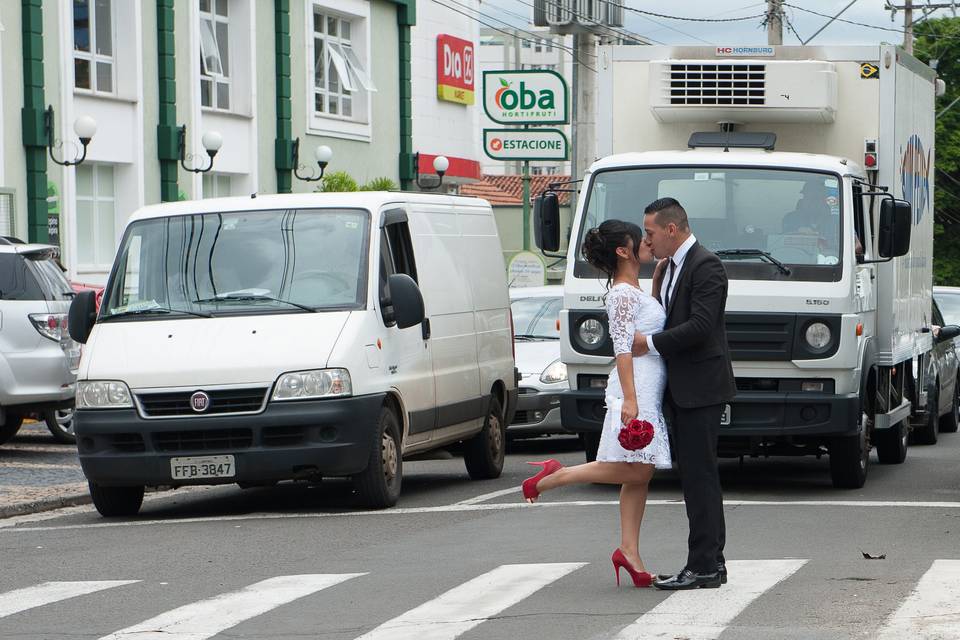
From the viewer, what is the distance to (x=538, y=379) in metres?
17.5

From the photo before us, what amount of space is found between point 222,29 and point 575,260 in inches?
920

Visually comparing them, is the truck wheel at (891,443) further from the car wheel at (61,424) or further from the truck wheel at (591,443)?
the car wheel at (61,424)

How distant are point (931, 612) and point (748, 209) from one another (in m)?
5.71

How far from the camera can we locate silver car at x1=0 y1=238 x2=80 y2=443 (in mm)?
16156

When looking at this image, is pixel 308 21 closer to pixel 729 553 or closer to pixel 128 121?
pixel 128 121

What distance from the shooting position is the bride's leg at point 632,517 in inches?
331

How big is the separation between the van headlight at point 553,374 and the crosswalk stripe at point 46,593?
8681mm

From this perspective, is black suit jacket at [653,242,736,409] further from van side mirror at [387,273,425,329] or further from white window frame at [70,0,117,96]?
white window frame at [70,0,117,96]

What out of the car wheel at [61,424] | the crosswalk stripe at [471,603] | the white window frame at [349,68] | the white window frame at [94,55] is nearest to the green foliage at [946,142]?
the white window frame at [349,68]

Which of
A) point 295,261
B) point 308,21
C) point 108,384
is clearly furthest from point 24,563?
point 308,21

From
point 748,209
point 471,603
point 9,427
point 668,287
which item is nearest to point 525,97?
point 9,427

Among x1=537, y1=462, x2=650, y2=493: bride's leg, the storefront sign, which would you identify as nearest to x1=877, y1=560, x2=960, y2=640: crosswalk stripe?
x1=537, y1=462, x2=650, y2=493: bride's leg

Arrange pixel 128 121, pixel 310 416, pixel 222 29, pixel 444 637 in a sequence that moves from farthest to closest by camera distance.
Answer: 1. pixel 222 29
2. pixel 128 121
3. pixel 310 416
4. pixel 444 637

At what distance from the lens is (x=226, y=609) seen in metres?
8.13
